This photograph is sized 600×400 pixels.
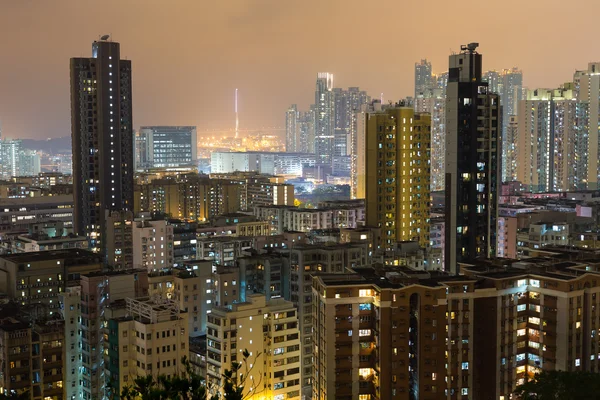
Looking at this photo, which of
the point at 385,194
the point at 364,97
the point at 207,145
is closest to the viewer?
the point at 385,194

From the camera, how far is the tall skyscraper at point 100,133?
108 feet

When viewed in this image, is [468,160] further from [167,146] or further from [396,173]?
[167,146]

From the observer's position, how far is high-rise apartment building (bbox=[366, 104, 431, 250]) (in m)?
28.2

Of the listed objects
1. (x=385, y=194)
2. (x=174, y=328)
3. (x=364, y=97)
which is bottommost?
(x=174, y=328)

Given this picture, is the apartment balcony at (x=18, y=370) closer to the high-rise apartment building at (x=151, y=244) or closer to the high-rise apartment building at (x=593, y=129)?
the high-rise apartment building at (x=151, y=244)

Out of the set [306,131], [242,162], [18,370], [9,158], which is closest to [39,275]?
[18,370]

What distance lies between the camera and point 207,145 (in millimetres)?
91375

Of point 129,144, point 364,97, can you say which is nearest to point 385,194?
point 129,144

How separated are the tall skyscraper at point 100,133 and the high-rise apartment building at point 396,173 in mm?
10915

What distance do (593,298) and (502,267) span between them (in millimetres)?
2092

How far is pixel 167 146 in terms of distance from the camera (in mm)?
74000

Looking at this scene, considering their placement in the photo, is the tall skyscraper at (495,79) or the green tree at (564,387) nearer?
the green tree at (564,387)

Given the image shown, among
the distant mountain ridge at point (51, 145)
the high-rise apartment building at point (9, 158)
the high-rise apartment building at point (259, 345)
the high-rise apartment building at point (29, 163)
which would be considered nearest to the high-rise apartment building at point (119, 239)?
the high-rise apartment building at point (259, 345)

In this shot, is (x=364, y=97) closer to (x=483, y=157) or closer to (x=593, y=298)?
(x=483, y=157)
